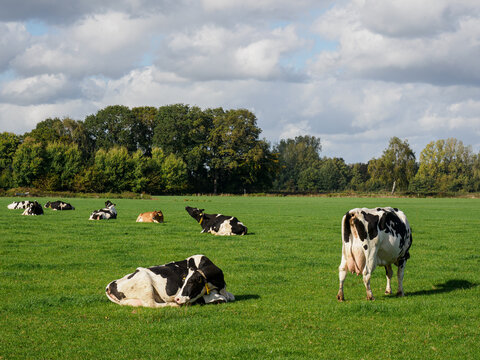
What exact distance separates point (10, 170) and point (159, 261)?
89412mm

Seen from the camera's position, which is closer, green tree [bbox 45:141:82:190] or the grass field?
the grass field

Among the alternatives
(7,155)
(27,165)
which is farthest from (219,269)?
(7,155)

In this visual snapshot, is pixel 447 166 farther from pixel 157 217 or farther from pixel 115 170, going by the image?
pixel 157 217

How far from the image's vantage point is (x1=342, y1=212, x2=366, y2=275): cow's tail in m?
10.5

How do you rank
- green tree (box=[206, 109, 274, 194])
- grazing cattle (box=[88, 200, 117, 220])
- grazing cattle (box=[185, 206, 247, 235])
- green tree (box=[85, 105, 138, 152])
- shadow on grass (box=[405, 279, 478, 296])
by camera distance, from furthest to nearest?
green tree (box=[85, 105, 138, 152]), green tree (box=[206, 109, 274, 194]), grazing cattle (box=[88, 200, 117, 220]), grazing cattle (box=[185, 206, 247, 235]), shadow on grass (box=[405, 279, 478, 296])

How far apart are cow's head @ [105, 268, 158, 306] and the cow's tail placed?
401 centimetres

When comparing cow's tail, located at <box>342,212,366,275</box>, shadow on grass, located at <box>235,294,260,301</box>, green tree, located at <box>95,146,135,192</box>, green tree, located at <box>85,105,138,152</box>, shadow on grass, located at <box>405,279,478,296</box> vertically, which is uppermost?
green tree, located at <box>85,105,138,152</box>

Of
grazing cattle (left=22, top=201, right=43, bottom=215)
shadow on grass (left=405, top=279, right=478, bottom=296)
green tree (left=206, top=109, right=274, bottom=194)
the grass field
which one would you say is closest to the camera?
the grass field

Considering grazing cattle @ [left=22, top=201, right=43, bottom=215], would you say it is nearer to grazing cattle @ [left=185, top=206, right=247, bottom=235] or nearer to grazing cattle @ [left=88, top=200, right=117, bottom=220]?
A: grazing cattle @ [left=88, top=200, right=117, bottom=220]

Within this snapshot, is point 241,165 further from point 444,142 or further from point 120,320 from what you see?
point 120,320

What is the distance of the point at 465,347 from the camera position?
7867mm

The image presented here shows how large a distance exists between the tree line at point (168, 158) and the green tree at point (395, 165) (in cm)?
25

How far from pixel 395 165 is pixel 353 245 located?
415ft

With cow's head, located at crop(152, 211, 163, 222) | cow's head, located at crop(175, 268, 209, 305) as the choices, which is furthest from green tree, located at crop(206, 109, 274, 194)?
cow's head, located at crop(175, 268, 209, 305)
